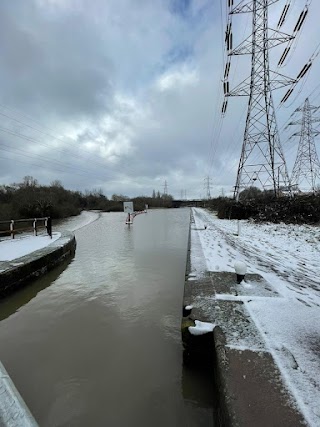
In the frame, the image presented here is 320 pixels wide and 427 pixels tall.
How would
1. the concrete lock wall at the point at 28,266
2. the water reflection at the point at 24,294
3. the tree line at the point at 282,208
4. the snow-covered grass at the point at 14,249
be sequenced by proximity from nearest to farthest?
the water reflection at the point at 24,294, the concrete lock wall at the point at 28,266, the snow-covered grass at the point at 14,249, the tree line at the point at 282,208

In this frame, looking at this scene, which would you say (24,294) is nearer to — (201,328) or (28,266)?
(28,266)

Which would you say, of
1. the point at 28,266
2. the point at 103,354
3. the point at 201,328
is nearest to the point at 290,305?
the point at 201,328

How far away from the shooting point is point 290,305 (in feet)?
12.7

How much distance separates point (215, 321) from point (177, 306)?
193 cm

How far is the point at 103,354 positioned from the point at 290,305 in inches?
107

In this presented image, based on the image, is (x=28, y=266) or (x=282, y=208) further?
(x=282, y=208)

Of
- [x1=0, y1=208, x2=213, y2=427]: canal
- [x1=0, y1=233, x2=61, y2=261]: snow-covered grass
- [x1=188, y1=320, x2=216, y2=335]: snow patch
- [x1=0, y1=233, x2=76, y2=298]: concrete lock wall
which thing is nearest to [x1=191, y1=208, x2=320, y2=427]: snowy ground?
[x1=188, y1=320, x2=216, y2=335]: snow patch

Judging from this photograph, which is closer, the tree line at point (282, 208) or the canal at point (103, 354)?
the canal at point (103, 354)

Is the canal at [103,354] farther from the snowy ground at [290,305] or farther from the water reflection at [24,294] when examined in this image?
the snowy ground at [290,305]

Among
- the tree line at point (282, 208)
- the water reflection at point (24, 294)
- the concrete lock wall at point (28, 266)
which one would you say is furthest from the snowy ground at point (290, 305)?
the tree line at point (282, 208)

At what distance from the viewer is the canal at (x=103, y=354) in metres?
2.65

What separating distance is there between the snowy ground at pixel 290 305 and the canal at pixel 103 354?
0.91m

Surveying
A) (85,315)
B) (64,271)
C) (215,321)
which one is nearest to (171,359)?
(215,321)

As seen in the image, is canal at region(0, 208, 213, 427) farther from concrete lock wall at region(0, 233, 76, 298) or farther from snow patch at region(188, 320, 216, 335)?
snow patch at region(188, 320, 216, 335)
